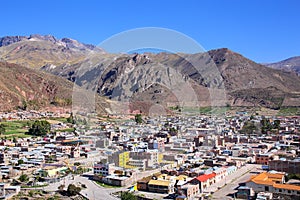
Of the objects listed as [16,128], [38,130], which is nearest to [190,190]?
[38,130]

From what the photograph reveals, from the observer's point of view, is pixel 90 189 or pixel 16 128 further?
pixel 16 128

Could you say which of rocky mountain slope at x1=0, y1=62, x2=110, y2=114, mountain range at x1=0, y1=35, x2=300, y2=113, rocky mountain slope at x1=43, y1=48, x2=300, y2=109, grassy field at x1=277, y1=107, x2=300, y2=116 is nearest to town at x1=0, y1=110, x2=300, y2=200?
mountain range at x1=0, y1=35, x2=300, y2=113

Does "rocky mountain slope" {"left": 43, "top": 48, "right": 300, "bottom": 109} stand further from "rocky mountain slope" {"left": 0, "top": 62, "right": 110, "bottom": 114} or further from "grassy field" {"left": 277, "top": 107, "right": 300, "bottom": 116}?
"rocky mountain slope" {"left": 0, "top": 62, "right": 110, "bottom": 114}

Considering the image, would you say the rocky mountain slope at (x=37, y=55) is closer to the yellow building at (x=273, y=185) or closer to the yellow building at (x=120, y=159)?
the yellow building at (x=120, y=159)

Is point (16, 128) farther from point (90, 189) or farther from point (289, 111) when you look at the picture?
point (289, 111)

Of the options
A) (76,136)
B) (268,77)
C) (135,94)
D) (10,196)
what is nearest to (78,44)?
(268,77)
